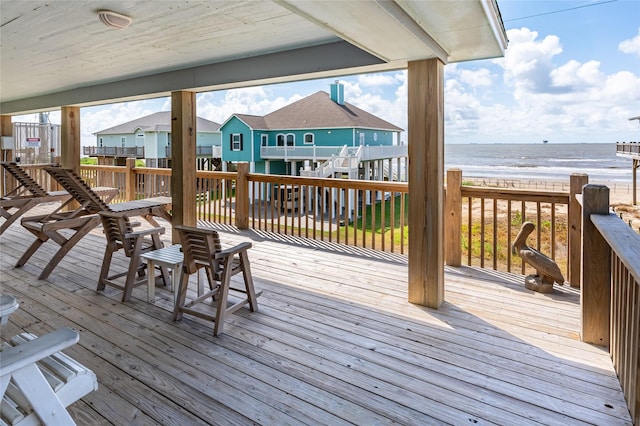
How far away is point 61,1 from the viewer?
259cm

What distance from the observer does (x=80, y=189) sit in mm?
4125

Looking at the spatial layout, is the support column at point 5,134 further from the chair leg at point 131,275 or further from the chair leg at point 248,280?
the chair leg at point 248,280

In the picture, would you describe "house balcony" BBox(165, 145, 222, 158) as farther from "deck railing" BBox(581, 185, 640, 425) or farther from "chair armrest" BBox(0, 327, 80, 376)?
"chair armrest" BBox(0, 327, 80, 376)

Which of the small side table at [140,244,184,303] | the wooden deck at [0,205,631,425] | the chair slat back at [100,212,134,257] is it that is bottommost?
the wooden deck at [0,205,631,425]

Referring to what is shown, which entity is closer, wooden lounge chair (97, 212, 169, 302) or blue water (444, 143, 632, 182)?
wooden lounge chair (97, 212, 169, 302)

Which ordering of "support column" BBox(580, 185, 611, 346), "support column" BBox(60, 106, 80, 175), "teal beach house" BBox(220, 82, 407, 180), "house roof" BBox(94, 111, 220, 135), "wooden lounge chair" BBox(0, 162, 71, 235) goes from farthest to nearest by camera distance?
1. "house roof" BBox(94, 111, 220, 135)
2. "teal beach house" BBox(220, 82, 407, 180)
3. "support column" BBox(60, 106, 80, 175)
4. "wooden lounge chair" BBox(0, 162, 71, 235)
5. "support column" BBox(580, 185, 611, 346)

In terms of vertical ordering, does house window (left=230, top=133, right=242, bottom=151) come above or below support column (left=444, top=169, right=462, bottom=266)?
above

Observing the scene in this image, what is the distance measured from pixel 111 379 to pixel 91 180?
749 cm

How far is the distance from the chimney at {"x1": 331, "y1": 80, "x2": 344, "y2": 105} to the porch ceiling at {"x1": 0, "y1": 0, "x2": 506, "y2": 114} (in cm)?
1281

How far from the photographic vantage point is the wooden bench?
109 centimetres

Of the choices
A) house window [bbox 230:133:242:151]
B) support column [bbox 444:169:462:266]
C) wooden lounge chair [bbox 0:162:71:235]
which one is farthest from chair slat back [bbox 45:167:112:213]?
house window [bbox 230:133:242:151]

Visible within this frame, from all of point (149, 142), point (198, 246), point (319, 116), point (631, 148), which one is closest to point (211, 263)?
point (198, 246)

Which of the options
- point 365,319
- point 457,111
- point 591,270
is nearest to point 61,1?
point 365,319

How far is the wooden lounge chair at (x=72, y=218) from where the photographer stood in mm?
3776
